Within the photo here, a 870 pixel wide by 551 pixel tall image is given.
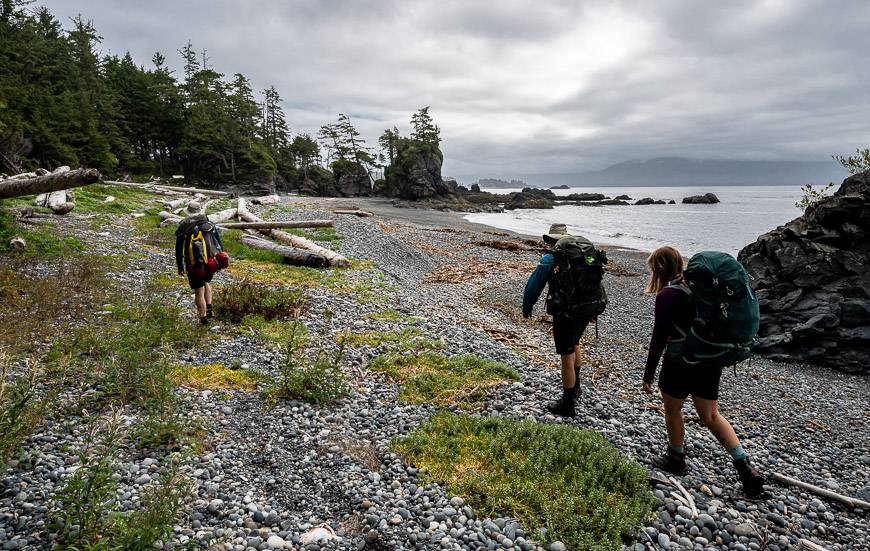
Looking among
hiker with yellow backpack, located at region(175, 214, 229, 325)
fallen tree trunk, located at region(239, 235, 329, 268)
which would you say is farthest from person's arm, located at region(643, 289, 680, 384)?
fallen tree trunk, located at region(239, 235, 329, 268)

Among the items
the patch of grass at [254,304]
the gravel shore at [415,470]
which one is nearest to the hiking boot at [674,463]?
the gravel shore at [415,470]

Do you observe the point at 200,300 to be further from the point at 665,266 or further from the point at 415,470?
the point at 665,266

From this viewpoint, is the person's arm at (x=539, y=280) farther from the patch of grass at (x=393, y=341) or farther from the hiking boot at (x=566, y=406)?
the patch of grass at (x=393, y=341)

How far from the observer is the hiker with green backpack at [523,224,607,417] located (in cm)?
666

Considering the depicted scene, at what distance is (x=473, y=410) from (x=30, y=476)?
5328 mm

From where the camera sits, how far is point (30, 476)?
14.3 feet

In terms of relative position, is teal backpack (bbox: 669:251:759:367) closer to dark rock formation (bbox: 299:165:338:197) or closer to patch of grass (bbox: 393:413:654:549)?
patch of grass (bbox: 393:413:654:549)

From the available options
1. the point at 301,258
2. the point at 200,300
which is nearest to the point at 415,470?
the point at 200,300

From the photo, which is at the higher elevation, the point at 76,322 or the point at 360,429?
the point at 76,322

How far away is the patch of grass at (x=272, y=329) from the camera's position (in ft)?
30.0

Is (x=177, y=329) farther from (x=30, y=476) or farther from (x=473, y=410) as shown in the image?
(x=473, y=410)

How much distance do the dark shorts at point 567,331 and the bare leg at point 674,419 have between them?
1505 millimetres

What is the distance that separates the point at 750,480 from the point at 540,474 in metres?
2.67

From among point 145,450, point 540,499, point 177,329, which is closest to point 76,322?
point 177,329
